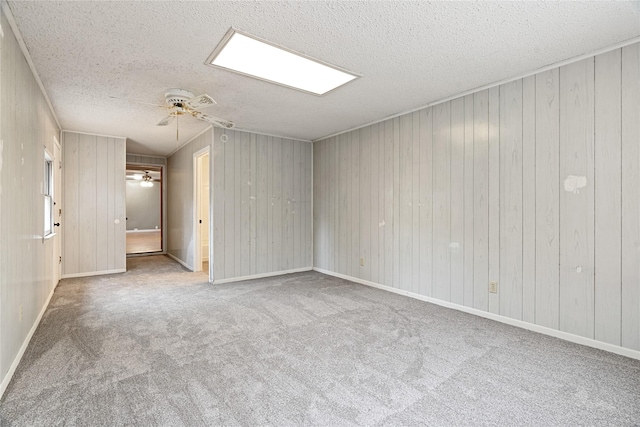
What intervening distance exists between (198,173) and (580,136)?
5.13m

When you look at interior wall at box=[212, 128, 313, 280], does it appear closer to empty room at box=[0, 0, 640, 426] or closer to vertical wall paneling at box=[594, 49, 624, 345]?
empty room at box=[0, 0, 640, 426]

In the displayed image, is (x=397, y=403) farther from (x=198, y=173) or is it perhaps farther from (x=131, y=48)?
(x=198, y=173)

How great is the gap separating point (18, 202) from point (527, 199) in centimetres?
412

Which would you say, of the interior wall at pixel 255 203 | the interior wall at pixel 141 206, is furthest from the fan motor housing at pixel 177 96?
the interior wall at pixel 141 206

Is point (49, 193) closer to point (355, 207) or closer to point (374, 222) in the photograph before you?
point (355, 207)

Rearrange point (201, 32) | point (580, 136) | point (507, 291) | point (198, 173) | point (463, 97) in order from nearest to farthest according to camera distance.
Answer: point (201, 32)
point (580, 136)
point (507, 291)
point (463, 97)
point (198, 173)

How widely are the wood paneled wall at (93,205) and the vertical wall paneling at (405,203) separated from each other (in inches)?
185

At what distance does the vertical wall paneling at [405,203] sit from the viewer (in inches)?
153

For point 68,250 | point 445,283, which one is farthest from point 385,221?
point 68,250

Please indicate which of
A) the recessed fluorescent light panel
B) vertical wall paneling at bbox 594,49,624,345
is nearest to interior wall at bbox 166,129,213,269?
the recessed fluorescent light panel

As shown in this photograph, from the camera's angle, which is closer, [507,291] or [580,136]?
[580,136]

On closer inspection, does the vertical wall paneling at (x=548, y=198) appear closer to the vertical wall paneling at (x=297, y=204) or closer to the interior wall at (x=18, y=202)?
the vertical wall paneling at (x=297, y=204)

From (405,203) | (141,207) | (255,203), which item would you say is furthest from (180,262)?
(141,207)

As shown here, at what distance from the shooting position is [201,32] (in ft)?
6.98
